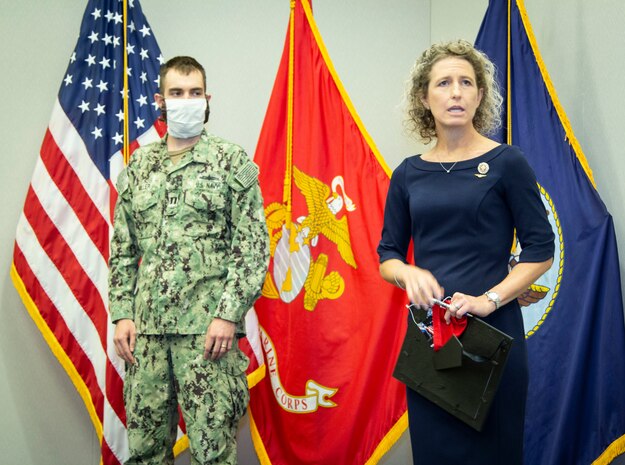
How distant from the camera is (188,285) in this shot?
184 centimetres

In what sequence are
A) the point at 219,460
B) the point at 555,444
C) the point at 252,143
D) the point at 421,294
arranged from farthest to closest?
the point at 252,143 < the point at 555,444 < the point at 219,460 < the point at 421,294

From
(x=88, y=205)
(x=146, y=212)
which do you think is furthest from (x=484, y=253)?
(x=88, y=205)

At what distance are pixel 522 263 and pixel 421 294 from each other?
0.76 ft

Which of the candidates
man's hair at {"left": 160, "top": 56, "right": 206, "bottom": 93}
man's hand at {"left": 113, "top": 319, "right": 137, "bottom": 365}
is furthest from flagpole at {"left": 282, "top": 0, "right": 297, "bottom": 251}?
man's hand at {"left": 113, "top": 319, "right": 137, "bottom": 365}

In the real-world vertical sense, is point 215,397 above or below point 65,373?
above

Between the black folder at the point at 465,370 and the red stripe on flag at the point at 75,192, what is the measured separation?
169 centimetres

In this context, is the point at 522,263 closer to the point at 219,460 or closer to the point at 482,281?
the point at 482,281

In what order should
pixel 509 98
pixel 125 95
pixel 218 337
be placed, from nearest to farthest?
pixel 218 337, pixel 509 98, pixel 125 95

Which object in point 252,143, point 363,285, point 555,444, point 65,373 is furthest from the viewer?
point 252,143

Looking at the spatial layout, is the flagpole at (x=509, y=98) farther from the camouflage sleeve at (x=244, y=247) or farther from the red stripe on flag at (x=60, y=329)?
the red stripe on flag at (x=60, y=329)

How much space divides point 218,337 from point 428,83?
3.10 ft

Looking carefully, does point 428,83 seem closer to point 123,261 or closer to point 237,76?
point 123,261

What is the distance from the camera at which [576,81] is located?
2291mm

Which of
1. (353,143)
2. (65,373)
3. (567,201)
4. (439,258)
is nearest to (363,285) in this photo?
(353,143)
